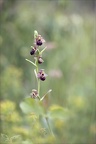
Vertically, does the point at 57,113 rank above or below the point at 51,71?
below

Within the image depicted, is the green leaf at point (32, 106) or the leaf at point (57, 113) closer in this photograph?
the green leaf at point (32, 106)

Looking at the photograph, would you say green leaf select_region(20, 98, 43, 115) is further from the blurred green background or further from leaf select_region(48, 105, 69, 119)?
the blurred green background

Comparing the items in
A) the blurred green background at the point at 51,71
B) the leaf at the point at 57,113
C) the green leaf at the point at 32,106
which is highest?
the blurred green background at the point at 51,71

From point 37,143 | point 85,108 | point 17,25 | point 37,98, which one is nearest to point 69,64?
point 17,25

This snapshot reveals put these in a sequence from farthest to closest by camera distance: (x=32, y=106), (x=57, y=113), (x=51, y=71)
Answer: (x=51, y=71) < (x=57, y=113) < (x=32, y=106)

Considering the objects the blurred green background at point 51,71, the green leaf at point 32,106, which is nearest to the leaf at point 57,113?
the green leaf at point 32,106

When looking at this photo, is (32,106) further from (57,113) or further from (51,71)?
(51,71)

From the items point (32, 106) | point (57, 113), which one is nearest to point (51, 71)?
point (57, 113)

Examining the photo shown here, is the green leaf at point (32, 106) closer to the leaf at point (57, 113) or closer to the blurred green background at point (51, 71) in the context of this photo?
the leaf at point (57, 113)

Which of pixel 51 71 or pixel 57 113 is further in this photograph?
pixel 51 71

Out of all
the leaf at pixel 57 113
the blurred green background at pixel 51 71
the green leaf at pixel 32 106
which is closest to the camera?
the green leaf at pixel 32 106

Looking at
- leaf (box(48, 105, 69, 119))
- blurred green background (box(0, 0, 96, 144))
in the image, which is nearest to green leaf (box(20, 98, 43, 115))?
leaf (box(48, 105, 69, 119))
